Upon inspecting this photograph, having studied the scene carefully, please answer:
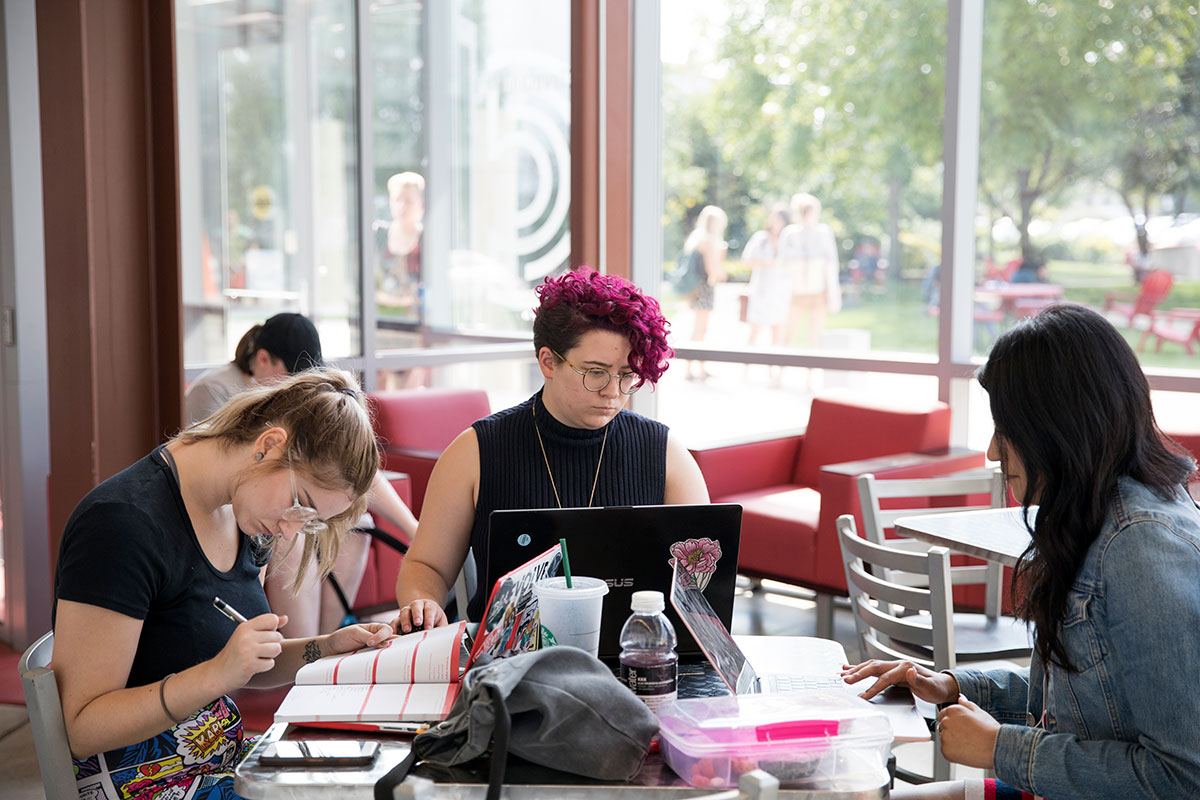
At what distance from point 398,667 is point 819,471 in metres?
3.13

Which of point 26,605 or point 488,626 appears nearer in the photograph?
point 488,626

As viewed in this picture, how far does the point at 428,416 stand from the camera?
15.5 ft

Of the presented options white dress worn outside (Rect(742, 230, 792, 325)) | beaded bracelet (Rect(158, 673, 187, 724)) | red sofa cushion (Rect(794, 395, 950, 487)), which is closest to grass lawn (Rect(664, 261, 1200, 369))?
white dress worn outside (Rect(742, 230, 792, 325))

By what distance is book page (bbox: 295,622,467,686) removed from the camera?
1557 millimetres

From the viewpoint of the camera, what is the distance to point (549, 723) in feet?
4.15

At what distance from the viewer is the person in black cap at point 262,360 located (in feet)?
11.4

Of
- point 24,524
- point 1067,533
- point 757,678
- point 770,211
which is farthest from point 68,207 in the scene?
point 770,211

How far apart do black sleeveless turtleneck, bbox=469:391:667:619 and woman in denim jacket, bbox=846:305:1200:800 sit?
2.98ft

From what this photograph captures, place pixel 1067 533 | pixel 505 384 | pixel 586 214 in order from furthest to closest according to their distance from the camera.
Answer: pixel 505 384 < pixel 586 214 < pixel 1067 533

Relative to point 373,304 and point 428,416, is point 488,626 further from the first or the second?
point 373,304

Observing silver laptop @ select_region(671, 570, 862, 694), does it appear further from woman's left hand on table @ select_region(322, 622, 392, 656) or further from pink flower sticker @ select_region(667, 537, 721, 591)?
woman's left hand on table @ select_region(322, 622, 392, 656)

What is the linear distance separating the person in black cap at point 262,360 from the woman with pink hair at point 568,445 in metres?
1.33

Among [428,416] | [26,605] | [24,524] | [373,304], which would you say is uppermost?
[373,304]

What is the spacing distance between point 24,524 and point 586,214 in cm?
271
